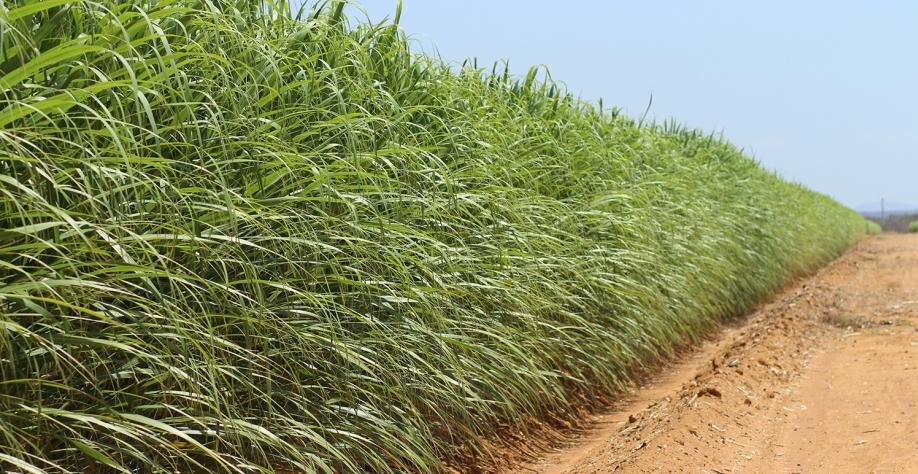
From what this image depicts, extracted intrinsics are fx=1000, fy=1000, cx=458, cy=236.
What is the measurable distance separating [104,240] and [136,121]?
551 mm

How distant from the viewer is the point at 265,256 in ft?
10.4

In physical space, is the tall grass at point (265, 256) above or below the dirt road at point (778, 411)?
above

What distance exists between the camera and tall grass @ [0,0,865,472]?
2412 millimetres

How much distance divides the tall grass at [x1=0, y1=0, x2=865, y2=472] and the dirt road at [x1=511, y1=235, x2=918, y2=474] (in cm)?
41

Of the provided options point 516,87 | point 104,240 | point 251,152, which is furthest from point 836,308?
point 104,240

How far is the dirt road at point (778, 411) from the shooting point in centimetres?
401

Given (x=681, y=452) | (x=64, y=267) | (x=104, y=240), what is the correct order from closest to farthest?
1. (x=64, y=267)
2. (x=104, y=240)
3. (x=681, y=452)

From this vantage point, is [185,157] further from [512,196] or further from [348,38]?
[512,196]

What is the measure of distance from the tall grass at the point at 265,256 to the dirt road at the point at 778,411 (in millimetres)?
Result: 406

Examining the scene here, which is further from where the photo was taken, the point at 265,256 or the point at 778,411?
the point at 778,411

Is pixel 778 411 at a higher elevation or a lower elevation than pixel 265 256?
lower

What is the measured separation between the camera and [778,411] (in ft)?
16.8

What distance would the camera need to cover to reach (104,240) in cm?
253

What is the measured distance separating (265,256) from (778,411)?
310cm
